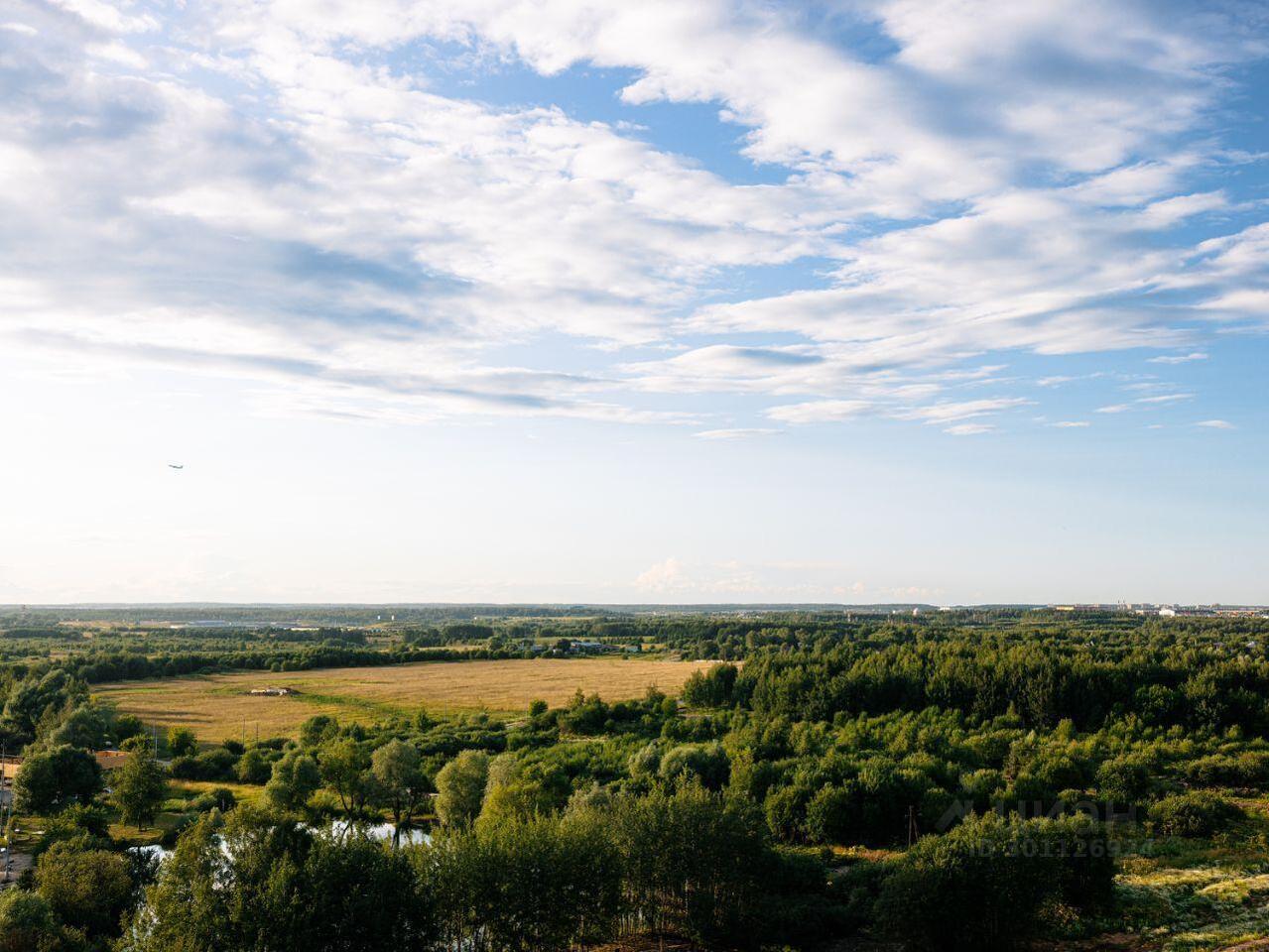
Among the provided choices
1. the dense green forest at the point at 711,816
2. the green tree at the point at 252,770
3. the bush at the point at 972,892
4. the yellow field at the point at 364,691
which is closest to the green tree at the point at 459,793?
the dense green forest at the point at 711,816

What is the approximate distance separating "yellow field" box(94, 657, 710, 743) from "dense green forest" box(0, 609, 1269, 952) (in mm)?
6990

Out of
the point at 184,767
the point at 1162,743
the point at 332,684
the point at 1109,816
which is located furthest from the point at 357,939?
the point at 332,684

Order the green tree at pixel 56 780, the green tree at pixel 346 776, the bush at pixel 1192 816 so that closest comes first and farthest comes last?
1. the bush at pixel 1192 816
2. the green tree at pixel 56 780
3. the green tree at pixel 346 776

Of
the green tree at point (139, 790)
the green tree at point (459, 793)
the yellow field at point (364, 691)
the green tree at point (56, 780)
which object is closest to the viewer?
the green tree at point (459, 793)

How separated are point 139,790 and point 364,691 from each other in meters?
59.2

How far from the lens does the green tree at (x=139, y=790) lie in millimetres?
55188

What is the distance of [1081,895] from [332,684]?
10525 centimetres

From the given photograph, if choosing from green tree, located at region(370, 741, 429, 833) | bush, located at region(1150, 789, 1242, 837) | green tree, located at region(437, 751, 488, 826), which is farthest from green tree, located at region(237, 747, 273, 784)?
bush, located at region(1150, 789, 1242, 837)

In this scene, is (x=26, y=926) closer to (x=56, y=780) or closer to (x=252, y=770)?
(x=56, y=780)

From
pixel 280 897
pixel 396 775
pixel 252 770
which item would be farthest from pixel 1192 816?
pixel 252 770

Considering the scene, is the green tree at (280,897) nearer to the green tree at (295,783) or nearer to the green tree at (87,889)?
the green tree at (87,889)

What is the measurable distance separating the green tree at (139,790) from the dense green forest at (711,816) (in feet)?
0.55

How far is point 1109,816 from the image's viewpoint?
50125 millimetres

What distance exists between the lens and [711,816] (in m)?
36.3
